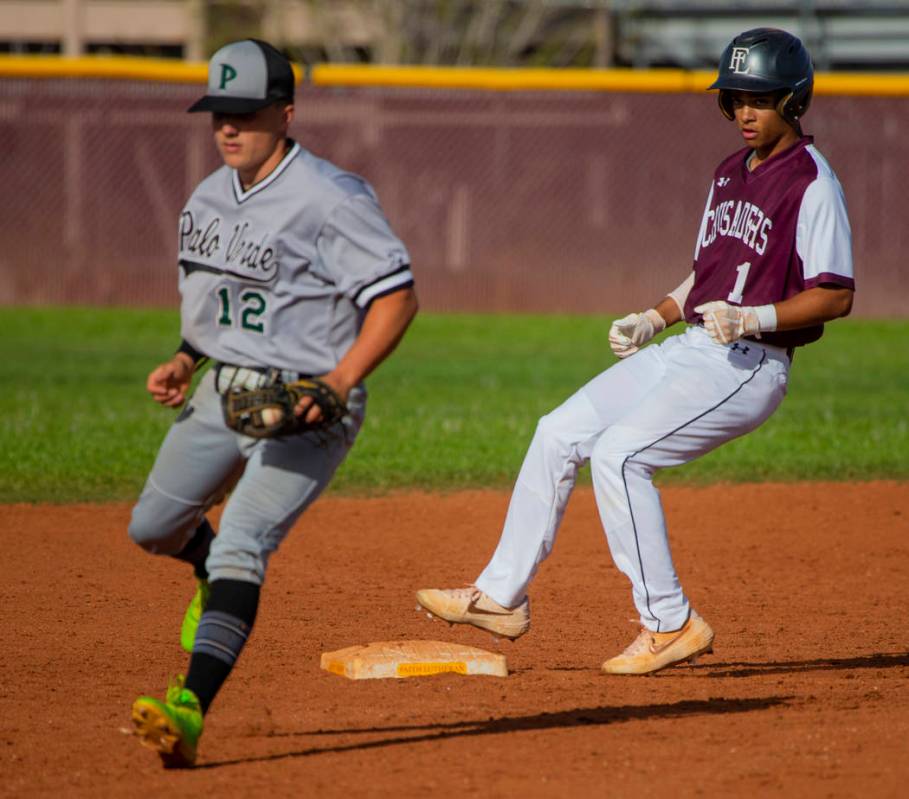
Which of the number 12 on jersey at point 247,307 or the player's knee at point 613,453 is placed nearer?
the number 12 on jersey at point 247,307

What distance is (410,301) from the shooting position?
156 inches

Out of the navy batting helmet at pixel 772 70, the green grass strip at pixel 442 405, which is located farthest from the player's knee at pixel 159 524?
the green grass strip at pixel 442 405

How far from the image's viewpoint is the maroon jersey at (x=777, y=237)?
460cm

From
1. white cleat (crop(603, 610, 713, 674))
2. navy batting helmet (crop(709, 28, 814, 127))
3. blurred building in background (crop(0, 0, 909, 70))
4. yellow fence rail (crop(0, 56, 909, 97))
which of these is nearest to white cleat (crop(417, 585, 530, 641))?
white cleat (crop(603, 610, 713, 674))

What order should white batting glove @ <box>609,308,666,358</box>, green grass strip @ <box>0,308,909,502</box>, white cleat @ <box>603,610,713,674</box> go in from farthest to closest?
green grass strip @ <box>0,308,909,502</box> < white batting glove @ <box>609,308,666,358</box> < white cleat @ <box>603,610,713,674</box>

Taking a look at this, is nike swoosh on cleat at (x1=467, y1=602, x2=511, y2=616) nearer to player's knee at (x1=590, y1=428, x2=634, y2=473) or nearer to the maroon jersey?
player's knee at (x1=590, y1=428, x2=634, y2=473)

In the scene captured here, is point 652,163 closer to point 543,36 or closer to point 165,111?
point 165,111

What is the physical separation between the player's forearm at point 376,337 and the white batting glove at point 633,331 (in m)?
1.30

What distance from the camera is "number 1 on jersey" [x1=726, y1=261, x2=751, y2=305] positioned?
187 inches

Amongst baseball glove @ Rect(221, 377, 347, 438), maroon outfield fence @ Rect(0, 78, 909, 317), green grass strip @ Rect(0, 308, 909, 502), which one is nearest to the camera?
baseball glove @ Rect(221, 377, 347, 438)

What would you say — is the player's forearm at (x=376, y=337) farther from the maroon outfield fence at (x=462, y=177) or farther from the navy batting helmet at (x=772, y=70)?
the maroon outfield fence at (x=462, y=177)

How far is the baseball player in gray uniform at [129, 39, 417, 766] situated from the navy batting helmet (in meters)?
1.43

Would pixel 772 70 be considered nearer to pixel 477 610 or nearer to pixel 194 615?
pixel 477 610

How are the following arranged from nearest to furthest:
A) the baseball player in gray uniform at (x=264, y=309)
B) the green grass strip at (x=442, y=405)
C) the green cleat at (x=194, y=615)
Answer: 1. the baseball player in gray uniform at (x=264, y=309)
2. the green cleat at (x=194, y=615)
3. the green grass strip at (x=442, y=405)
